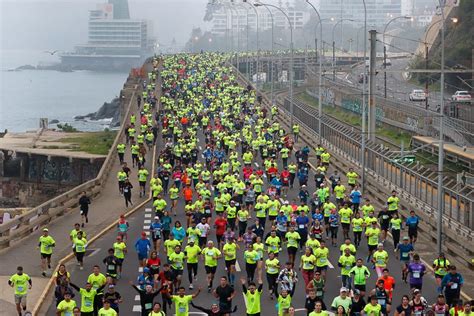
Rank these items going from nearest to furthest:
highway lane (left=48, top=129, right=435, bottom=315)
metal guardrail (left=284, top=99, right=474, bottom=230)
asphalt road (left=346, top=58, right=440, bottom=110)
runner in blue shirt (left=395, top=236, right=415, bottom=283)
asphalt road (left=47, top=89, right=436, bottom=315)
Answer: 1. asphalt road (left=47, top=89, right=436, bottom=315)
2. highway lane (left=48, top=129, right=435, bottom=315)
3. runner in blue shirt (left=395, top=236, right=415, bottom=283)
4. metal guardrail (left=284, top=99, right=474, bottom=230)
5. asphalt road (left=346, top=58, right=440, bottom=110)

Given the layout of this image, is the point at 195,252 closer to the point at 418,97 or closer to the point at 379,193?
the point at 379,193

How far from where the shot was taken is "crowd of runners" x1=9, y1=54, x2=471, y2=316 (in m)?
19.8

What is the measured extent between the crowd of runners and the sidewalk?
0.69 meters

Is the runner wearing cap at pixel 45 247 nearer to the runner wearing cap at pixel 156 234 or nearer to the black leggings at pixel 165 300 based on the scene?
the runner wearing cap at pixel 156 234

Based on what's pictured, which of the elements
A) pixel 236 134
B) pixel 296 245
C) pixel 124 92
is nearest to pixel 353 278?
pixel 296 245

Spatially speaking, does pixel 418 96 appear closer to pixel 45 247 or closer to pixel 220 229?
pixel 220 229

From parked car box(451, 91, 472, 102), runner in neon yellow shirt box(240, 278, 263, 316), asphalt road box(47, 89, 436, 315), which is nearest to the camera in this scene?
runner in neon yellow shirt box(240, 278, 263, 316)

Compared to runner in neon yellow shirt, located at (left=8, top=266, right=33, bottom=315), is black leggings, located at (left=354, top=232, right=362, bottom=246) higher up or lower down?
lower down

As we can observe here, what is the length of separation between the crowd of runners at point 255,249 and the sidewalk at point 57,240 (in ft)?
2.27

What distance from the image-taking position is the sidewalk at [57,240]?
2455cm

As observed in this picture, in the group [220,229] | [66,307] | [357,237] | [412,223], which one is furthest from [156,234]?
[66,307]

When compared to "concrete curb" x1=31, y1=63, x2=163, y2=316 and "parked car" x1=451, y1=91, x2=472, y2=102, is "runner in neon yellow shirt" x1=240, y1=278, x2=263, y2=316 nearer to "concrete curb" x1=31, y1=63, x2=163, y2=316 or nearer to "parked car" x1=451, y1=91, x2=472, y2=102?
"concrete curb" x1=31, y1=63, x2=163, y2=316

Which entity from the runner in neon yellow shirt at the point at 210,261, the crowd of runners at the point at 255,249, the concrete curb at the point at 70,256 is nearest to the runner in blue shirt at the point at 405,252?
the crowd of runners at the point at 255,249

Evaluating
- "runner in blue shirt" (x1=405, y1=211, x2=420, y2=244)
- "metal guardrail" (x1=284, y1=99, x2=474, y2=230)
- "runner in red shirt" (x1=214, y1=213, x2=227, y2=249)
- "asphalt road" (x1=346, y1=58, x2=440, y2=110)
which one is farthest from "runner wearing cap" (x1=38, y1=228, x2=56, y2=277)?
"asphalt road" (x1=346, y1=58, x2=440, y2=110)
